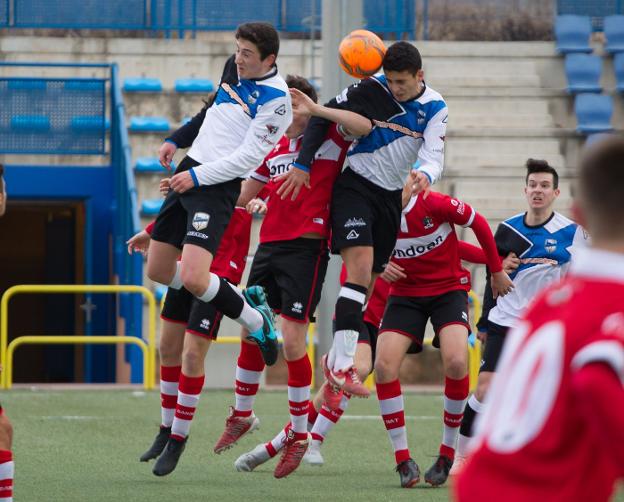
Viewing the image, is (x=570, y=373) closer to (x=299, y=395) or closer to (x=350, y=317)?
(x=350, y=317)

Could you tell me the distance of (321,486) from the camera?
21.7 ft

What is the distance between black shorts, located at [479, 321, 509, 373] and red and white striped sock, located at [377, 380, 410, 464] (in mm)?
579

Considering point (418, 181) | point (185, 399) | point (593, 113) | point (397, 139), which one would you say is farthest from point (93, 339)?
point (593, 113)

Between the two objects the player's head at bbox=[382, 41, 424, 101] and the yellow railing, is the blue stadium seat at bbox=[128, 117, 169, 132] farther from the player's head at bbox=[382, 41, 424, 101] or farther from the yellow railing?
the player's head at bbox=[382, 41, 424, 101]

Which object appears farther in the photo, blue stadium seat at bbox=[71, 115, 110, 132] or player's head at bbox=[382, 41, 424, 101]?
blue stadium seat at bbox=[71, 115, 110, 132]

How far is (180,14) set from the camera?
58.3 ft

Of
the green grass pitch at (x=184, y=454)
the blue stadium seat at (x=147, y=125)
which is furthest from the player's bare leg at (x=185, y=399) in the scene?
the blue stadium seat at (x=147, y=125)

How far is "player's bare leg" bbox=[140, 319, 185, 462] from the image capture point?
7090mm

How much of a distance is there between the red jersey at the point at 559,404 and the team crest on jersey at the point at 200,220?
12.4 feet

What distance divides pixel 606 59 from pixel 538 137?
1788mm

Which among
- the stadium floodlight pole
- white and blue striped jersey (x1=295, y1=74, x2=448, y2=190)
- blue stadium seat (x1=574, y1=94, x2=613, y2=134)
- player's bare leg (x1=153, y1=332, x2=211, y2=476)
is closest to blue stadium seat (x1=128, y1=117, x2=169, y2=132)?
the stadium floodlight pole

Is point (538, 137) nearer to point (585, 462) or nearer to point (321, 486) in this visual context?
point (321, 486)

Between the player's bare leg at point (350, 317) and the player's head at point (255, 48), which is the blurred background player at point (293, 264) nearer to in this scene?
the player's head at point (255, 48)

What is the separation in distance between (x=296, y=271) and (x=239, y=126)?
0.87m
